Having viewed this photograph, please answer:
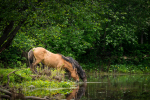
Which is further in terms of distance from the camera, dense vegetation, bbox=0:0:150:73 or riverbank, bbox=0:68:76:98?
dense vegetation, bbox=0:0:150:73

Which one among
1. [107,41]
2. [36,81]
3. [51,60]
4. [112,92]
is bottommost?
[112,92]

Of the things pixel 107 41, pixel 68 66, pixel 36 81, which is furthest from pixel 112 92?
pixel 107 41

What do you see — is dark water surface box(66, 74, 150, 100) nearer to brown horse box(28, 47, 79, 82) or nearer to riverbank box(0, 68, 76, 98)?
riverbank box(0, 68, 76, 98)

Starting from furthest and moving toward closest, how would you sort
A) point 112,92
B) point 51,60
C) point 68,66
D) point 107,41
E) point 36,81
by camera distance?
point 107,41, point 51,60, point 68,66, point 36,81, point 112,92

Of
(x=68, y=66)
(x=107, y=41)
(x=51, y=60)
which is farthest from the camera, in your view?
(x=107, y=41)

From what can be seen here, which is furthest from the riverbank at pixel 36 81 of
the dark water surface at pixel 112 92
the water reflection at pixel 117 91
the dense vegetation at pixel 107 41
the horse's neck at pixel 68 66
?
the dense vegetation at pixel 107 41

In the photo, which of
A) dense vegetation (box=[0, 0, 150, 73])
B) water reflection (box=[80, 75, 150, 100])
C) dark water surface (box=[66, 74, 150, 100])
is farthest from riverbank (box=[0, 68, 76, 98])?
dense vegetation (box=[0, 0, 150, 73])

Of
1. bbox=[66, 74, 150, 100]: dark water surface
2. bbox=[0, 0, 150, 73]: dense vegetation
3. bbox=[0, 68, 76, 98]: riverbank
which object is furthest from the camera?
bbox=[0, 0, 150, 73]: dense vegetation

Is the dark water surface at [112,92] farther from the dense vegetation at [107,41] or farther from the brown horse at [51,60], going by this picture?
the dense vegetation at [107,41]

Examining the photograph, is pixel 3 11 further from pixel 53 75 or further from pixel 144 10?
pixel 144 10

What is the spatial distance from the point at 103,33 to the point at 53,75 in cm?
1286

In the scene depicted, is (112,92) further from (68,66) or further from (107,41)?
(107,41)

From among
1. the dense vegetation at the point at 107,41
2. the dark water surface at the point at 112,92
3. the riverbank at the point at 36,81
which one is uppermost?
the dense vegetation at the point at 107,41

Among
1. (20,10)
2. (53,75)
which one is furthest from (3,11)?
(53,75)
